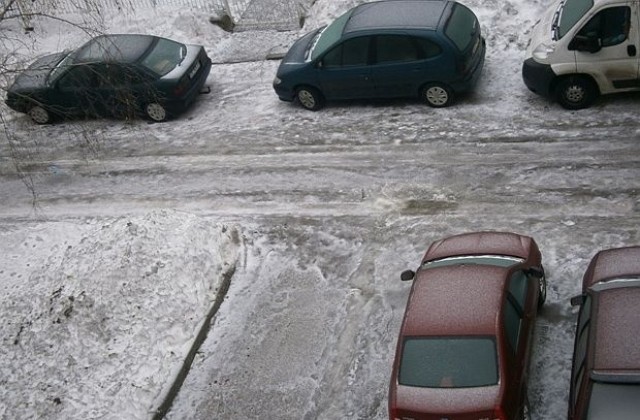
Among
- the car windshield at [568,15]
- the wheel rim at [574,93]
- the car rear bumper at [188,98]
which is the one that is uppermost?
the car windshield at [568,15]

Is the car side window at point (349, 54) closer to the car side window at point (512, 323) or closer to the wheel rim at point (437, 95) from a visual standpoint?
the wheel rim at point (437, 95)

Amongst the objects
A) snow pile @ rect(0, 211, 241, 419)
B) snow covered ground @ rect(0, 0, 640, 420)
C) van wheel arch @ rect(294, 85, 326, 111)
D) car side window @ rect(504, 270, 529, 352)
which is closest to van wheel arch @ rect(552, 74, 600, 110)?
snow covered ground @ rect(0, 0, 640, 420)

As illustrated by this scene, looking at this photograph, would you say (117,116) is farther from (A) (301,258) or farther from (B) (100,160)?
(A) (301,258)

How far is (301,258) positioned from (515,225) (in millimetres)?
3159

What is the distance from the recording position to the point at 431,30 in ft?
40.0

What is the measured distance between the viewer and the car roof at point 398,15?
493 inches

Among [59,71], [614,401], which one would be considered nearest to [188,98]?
[59,71]

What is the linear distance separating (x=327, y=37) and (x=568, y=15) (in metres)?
4.40

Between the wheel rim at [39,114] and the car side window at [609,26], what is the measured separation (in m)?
10.8

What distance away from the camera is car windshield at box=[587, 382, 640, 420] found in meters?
6.05

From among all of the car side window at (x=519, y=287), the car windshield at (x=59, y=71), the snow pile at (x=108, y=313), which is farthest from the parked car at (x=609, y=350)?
the car windshield at (x=59, y=71)

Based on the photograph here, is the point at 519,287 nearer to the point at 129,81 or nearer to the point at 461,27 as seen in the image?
the point at 461,27

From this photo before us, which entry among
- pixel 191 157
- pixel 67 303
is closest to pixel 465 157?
pixel 191 157

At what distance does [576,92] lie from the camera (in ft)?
38.7
